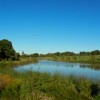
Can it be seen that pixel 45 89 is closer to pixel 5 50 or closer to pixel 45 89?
pixel 45 89

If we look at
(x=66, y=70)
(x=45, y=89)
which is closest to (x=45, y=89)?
(x=45, y=89)

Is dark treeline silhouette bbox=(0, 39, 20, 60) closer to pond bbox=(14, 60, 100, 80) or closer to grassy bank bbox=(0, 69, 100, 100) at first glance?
pond bbox=(14, 60, 100, 80)

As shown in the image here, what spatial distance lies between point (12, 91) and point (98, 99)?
4.86 metres

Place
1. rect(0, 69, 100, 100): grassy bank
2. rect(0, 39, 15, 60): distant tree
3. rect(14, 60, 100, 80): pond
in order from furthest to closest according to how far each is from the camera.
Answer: rect(0, 39, 15, 60): distant tree → rect(14, 60, 100, 80): pond → rect(0, 69, 100, 100): grassy bank

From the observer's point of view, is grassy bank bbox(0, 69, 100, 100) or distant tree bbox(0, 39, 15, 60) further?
distant tree bbox(0, 39, 15, 60)

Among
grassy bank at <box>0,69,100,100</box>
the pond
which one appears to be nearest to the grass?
grassy bank at <box>0,69,100,100</box>

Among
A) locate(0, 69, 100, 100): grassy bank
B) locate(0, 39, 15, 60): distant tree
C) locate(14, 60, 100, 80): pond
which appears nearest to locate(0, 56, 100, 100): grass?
locate(0, 69, 100, 100): grassy bank

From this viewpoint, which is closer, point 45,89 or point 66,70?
point 45,89

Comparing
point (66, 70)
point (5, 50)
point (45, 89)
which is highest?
point (5, 50)

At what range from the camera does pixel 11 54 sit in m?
66.8

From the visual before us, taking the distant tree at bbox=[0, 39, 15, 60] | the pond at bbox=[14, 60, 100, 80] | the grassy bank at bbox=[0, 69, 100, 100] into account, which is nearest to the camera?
the grassy bank at bbox=[0, 69, 100, 100]

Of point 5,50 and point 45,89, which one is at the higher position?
point 5,50

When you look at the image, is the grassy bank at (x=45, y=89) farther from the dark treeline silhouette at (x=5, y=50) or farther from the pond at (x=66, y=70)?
the dark treeline silhouette at (x=5, y=50)

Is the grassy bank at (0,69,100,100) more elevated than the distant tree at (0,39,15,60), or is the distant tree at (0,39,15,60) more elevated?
the distant tree at (0,39,15,60)
